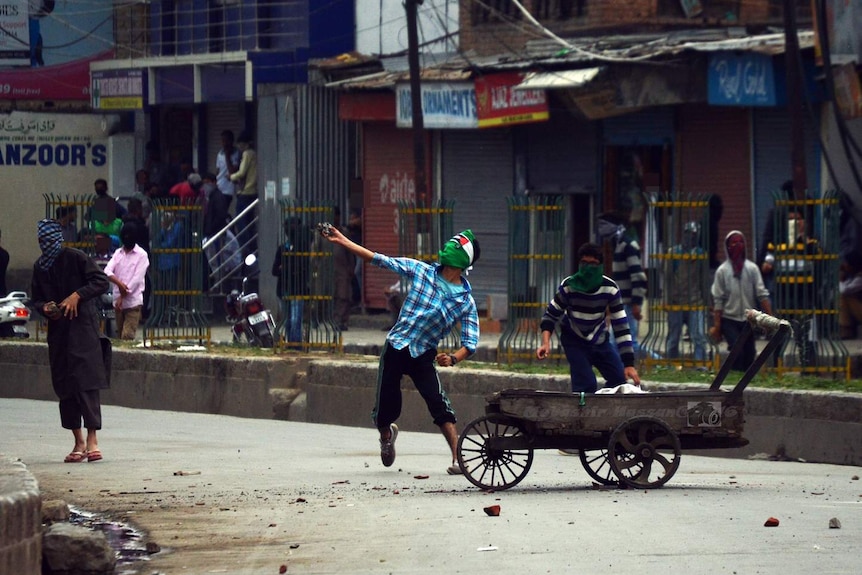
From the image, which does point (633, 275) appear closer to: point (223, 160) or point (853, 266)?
point (853, 266)

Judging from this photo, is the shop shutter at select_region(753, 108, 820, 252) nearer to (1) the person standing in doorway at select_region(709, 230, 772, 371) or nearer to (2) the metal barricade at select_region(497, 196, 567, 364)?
(1) the person standing in doorway at select_region(709, 230, 772, 371)

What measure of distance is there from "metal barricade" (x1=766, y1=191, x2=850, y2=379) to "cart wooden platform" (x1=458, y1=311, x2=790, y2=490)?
11.7 ft

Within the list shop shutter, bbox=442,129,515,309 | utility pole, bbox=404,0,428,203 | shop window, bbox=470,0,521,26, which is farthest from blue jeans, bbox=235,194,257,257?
shop window, bbox=470,0,521,26

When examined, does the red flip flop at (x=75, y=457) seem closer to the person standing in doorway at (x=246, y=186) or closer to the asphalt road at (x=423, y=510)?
the asphalt road at (x=423, y=510)

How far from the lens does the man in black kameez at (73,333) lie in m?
12.0

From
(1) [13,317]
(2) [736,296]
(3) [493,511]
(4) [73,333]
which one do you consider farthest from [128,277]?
Answer: (3) [493,511]

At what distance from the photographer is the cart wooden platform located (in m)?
10.4

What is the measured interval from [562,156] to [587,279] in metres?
14.3

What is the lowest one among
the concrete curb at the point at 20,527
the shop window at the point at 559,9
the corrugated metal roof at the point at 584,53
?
the concrete curb at the point at 20,527

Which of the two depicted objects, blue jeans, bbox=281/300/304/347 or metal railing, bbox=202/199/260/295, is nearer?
blue jeans, bbox=281/300/304/347

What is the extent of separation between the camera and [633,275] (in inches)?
622

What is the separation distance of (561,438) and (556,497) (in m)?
0.52

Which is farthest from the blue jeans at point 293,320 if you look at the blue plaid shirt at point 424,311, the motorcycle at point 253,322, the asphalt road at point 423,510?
the blue plaid shirt at point 424,311

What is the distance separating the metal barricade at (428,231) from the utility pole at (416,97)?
8.30m
